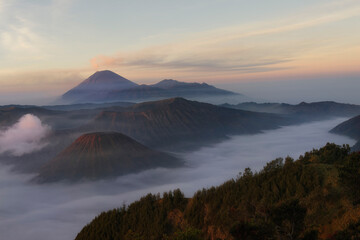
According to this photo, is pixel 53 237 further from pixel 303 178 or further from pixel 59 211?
pixel 303 178

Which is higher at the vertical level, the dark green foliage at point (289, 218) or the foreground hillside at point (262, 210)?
the dark green foliage at point (289, 218)

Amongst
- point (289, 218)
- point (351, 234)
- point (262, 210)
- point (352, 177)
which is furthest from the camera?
point (352, 177)

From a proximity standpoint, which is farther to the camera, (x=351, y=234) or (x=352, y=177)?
(x=352, y=177)

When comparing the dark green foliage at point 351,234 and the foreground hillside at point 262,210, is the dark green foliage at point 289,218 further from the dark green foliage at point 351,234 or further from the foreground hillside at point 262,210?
the dark green foliage at point 351,234

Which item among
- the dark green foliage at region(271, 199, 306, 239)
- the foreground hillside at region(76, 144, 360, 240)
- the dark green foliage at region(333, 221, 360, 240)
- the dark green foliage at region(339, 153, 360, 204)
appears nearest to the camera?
the dark green foliage at region(333, 221, 360, 240)

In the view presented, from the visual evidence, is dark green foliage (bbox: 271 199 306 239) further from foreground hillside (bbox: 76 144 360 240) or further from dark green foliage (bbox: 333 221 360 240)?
dark green foliage (bbox: 333 221 360 240)

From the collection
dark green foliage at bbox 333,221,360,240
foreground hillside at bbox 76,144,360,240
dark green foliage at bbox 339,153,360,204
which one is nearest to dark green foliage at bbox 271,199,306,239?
foreground hillside at bbox 76,144,360,240

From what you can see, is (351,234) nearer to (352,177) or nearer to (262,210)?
(262,210)

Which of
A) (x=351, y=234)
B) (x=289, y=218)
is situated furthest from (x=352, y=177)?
(x=351, y=234)

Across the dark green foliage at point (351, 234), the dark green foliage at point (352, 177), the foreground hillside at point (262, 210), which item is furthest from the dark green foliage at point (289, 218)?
the dark green foliage at point (352, 177)
